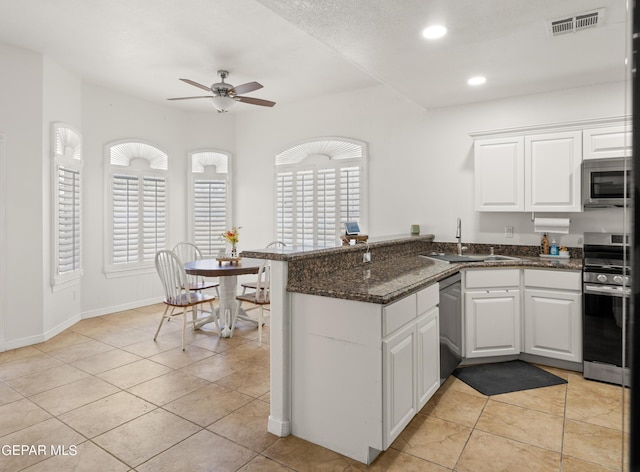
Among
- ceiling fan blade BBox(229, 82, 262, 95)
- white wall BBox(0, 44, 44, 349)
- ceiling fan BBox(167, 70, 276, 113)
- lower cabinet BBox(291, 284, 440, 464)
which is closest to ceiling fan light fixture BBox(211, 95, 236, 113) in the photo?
ceiling fan BBox(167, 70, 276, 113)

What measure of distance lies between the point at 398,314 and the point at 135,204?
15.7 feet

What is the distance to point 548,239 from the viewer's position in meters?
4.12

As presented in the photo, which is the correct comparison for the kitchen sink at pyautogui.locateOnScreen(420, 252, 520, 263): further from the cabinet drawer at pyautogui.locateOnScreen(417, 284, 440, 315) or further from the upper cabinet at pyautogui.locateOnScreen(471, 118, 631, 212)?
the cabinet drawer at pyautogui.locateOnScreen(417, 284, 440, 315)

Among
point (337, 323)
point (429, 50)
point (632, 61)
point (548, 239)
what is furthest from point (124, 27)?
point (548, 239)

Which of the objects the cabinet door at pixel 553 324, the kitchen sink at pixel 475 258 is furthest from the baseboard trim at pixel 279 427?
the cabinet door at pixel 553 324

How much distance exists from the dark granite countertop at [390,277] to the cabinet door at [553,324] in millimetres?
277

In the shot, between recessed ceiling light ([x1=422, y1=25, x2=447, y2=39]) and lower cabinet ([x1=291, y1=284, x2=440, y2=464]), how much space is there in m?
1.79

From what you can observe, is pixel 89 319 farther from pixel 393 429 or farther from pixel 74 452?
pixel 393 429

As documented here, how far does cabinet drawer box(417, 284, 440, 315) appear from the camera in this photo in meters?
2.62

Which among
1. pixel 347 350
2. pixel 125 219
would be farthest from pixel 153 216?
pixel 347 350

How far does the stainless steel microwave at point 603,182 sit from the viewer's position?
3432 mm

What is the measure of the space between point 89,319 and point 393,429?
459 centimetres

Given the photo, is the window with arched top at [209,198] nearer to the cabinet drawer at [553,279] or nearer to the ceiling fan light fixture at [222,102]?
the ceiling fan light fixture at [222,102]

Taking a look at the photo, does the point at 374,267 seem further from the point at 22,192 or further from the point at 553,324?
the point at 22,192
